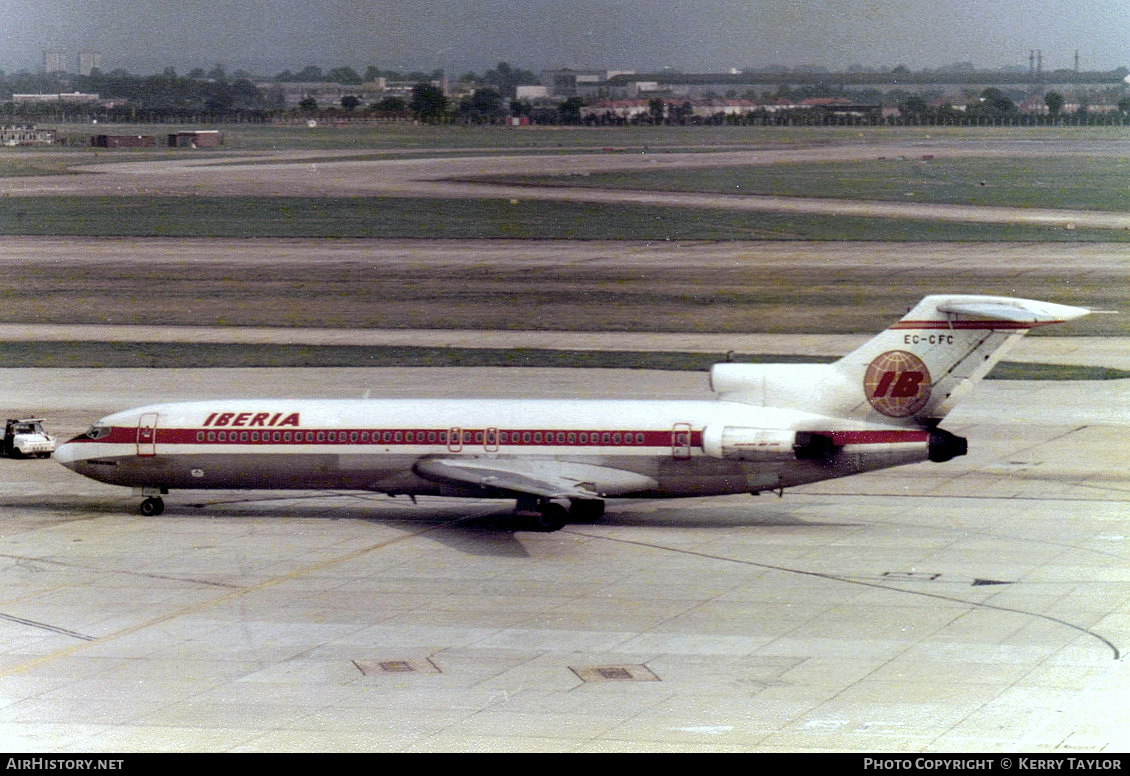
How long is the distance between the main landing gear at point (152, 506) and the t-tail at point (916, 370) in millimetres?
18278

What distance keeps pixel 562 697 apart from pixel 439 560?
11.8 meters

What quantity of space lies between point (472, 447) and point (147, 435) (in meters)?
9.63

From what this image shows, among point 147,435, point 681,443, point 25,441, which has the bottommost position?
point 25,441

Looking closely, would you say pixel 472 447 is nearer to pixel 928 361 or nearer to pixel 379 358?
pixel 928 361

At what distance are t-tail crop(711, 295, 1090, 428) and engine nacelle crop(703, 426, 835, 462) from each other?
96cm

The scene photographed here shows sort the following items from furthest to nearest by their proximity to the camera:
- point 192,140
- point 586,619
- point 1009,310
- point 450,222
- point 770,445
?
point 192,140
point 450,222
point 770,445
point 1009,310
point 586,619

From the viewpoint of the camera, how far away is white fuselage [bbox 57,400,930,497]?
41.0 meters

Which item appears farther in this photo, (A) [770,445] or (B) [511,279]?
(B) [511,279]

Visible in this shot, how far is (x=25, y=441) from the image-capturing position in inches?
2076

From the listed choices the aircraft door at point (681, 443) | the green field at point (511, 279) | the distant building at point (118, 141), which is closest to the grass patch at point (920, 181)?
the green field at point (511, 279)

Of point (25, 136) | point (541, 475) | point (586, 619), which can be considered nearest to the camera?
point (586, 619)

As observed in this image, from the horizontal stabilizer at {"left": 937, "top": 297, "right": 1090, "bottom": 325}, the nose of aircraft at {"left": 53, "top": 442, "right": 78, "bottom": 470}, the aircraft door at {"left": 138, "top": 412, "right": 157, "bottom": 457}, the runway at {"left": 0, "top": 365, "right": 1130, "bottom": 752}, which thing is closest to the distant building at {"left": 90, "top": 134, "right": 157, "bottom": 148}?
the runway at {"left": 0, "top": 365, "right": 1130, "bottom": 752}

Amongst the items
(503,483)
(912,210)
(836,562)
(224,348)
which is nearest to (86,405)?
(224,348)

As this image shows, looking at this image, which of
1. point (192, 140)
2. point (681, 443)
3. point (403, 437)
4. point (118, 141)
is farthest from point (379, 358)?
point (192, 140)
